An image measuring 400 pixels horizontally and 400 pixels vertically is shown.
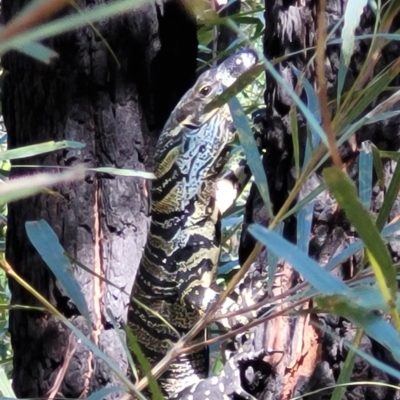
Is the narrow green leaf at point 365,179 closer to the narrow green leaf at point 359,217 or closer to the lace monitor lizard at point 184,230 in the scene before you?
the narrow green leaf at point 359,217

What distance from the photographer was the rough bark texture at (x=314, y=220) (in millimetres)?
1001

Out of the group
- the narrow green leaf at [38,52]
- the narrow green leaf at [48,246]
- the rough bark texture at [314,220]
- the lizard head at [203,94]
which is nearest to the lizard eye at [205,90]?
the lizard head at [203,94]

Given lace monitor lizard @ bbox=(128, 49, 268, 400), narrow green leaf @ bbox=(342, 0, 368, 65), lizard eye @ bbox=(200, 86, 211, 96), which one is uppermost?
lizard eye @ bbox=(200, 86, 211, 96)

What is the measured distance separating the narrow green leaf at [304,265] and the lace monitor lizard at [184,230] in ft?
3.67

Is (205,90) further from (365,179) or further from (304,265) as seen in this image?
Answer: (304,265)

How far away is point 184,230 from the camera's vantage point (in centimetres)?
157

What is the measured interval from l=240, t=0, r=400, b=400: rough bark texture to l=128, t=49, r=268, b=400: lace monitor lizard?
42 cm

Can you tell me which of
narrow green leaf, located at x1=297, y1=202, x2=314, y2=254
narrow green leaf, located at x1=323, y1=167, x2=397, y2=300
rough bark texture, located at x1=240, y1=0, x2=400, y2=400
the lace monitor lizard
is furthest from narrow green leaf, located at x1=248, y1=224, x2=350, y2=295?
the lace monitor lizard

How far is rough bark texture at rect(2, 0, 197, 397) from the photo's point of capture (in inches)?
61.1

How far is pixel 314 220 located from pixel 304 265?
0.65 m

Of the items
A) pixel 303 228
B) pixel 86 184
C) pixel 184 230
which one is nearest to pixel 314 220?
pixel 303 228

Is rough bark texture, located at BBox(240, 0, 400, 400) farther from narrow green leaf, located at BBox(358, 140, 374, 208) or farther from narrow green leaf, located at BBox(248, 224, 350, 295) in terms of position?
narrow green leaf, located at BBox(248, 224, 350, 295)

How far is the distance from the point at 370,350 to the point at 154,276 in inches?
25.0

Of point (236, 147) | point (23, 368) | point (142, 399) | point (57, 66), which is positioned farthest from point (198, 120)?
point (142, 399)
